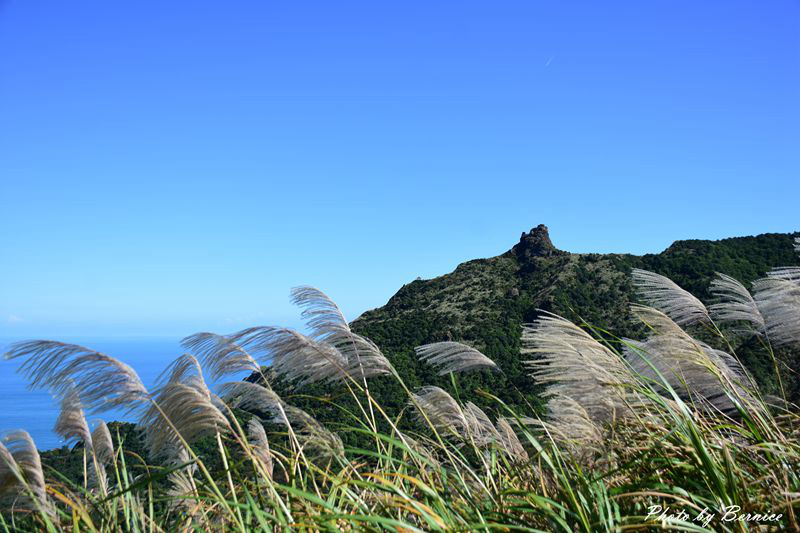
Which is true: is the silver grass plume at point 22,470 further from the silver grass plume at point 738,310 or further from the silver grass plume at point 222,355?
the silver grass plume at point 738,310

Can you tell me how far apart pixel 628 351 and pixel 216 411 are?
8.19 ft

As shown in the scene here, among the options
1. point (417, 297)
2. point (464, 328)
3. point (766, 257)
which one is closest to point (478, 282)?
point (417, 297)

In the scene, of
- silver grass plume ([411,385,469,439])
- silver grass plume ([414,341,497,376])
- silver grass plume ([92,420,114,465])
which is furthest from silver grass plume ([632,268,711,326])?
silver grass plume ([92,420,114,465])

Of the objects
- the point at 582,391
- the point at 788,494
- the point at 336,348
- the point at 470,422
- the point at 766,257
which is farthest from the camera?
the point at 766,257

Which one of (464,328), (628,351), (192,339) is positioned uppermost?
(192,339)

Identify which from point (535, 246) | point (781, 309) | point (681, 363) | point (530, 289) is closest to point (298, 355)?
point (681, 363)

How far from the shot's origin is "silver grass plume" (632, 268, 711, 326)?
14.4 ft

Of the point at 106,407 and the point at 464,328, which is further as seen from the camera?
the point at 464,328

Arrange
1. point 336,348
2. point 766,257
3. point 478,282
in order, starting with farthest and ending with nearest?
1. point 478,282
2. point 766,257
3. point 336,348

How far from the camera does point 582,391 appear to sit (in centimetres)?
310

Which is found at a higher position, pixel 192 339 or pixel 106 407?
pixel 192 339

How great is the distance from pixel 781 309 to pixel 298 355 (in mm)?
3306

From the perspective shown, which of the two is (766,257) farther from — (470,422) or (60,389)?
(60,389)

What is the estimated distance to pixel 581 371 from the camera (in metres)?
2.98
